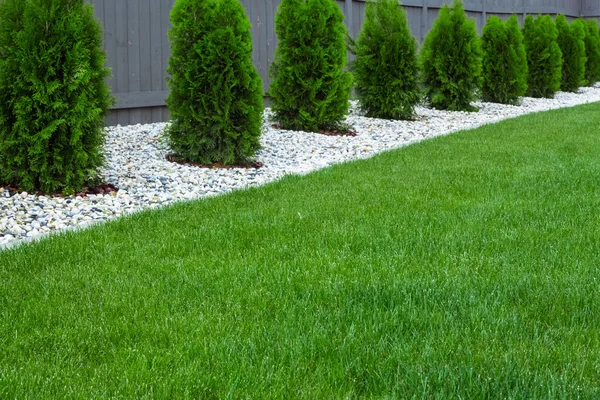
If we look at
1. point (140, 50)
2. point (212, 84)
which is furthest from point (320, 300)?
point (140, 50)

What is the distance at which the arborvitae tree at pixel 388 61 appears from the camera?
397 inches

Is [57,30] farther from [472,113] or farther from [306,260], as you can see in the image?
[472,113]

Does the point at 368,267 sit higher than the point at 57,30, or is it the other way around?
the point at 57,30

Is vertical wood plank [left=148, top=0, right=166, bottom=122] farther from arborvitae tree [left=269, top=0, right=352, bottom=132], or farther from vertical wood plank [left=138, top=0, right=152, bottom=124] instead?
arborvitae tree [left=269, top=0, right=352, bottom=132]

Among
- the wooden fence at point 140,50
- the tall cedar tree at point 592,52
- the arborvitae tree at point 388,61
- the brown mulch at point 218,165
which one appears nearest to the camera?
the brown mulch at point 218,165

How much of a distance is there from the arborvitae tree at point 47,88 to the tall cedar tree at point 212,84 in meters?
1.30

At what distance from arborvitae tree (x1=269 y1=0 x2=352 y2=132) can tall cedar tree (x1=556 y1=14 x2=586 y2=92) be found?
31.9ft

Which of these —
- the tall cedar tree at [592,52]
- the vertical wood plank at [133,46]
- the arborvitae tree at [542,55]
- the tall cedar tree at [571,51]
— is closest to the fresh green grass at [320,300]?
the vertical wood plank at [133,46]

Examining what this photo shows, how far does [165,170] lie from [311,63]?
2.97m

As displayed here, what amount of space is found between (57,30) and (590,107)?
952cm

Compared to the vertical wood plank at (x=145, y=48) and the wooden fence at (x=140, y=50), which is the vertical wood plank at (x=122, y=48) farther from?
→ the vertical wood plank at (x=145, y=48)

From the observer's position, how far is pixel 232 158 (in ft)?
21.9

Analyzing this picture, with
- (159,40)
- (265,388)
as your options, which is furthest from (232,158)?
(265,388)

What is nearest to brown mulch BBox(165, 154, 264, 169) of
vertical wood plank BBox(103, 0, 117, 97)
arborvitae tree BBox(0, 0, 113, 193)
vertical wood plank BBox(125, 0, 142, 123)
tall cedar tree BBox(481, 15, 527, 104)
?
arborvitae tree BBox(0, 0, 113, 193)
